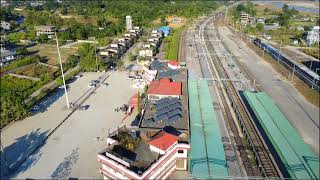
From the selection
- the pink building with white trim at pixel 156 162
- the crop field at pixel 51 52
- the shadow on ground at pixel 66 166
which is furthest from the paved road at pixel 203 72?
the crop field at pixel 51 52

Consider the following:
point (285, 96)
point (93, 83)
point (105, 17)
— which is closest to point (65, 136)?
point (93, 83)

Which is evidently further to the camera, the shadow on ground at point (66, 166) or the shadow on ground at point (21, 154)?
the shadow on ground at point (21, 154)

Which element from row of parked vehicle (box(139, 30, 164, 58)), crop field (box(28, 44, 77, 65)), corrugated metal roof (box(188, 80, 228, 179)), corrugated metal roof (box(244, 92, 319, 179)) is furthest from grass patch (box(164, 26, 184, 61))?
corrugated metal roof (box(244, 92, 319, 179))

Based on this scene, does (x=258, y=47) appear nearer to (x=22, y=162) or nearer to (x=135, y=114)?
(x=135, y=114)

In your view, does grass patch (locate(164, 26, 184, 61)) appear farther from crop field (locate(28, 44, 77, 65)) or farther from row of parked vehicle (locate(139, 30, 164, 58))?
crop field (locate(28, 44, 77, 65))

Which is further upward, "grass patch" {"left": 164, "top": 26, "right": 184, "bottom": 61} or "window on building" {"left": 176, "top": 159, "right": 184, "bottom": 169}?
"grass patch" {"left": 164, "top": 26, "right": 184, "bottom": 61}

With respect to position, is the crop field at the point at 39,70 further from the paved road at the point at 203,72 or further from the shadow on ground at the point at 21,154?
the paved road at the point at 203,72
